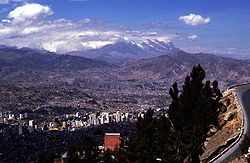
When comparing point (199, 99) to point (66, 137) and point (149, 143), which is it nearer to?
point (149, 143)

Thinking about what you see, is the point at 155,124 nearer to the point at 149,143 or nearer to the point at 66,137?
the point at 149,143

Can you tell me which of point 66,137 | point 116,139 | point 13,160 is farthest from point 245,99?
point 66,137

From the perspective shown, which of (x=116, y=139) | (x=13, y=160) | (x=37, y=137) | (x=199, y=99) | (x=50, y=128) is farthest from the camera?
(x=50, y=128)

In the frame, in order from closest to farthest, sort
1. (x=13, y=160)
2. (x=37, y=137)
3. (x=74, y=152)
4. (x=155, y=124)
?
(x=155, y=124) < (x=74, y=152) < (x=13, y=160) < (x=37, y=137)

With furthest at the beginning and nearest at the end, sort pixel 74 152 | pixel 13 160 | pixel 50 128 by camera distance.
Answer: pixel 50 128, pixel 13 160, pixel 74 152

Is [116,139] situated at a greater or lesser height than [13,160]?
greater

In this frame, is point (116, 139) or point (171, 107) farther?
point (116, 139)

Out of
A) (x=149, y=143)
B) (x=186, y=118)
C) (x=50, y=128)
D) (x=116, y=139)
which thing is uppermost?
(x=186, y=118)

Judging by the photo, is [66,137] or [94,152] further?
[66,137]

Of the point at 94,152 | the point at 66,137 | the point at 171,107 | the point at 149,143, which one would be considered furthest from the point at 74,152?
the point at 66,137
